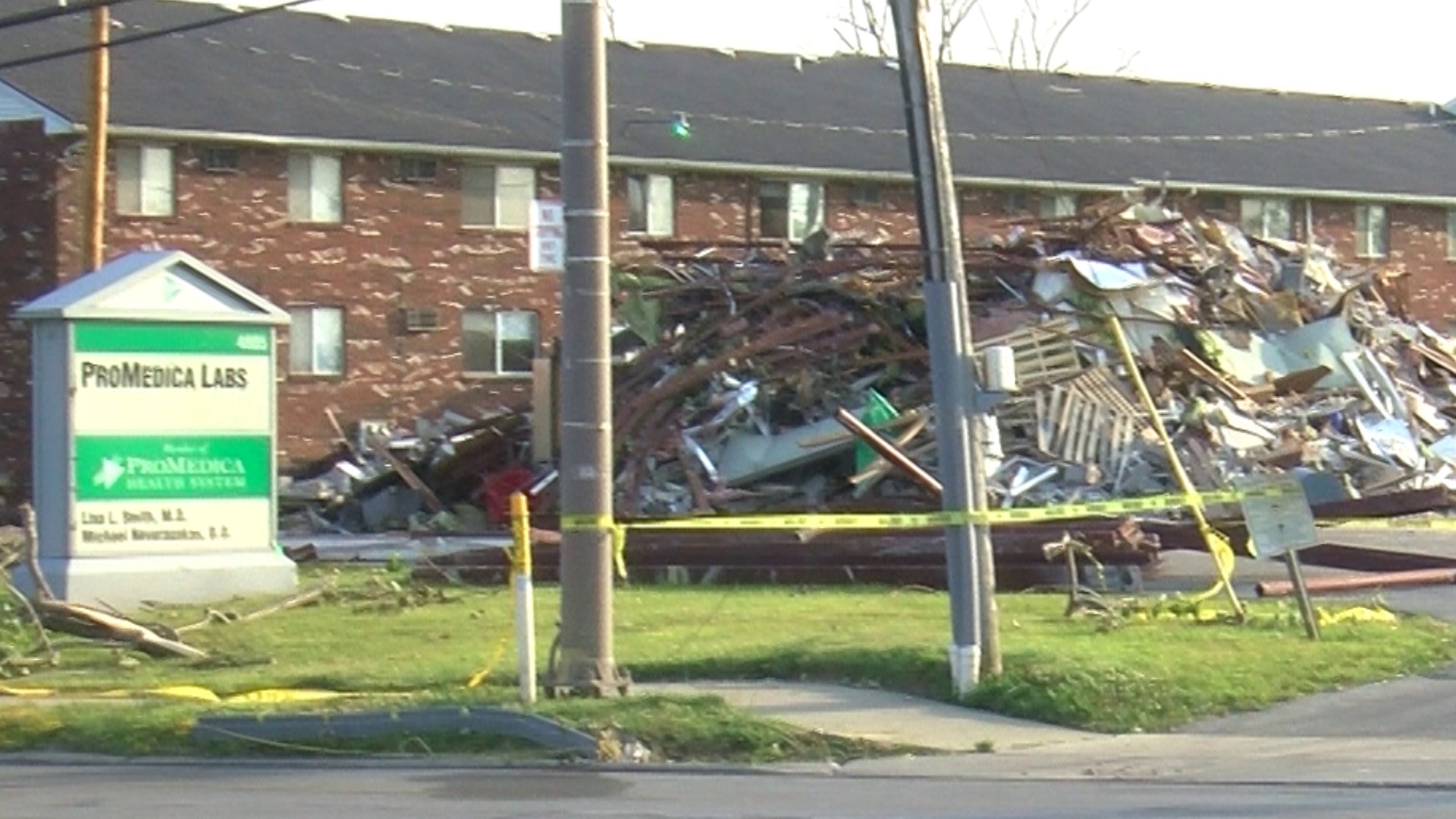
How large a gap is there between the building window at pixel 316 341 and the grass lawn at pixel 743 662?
22245 millimetres

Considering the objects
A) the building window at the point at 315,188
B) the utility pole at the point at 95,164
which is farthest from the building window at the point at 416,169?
the utility pole at the point at 95,164

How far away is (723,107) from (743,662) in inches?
1356

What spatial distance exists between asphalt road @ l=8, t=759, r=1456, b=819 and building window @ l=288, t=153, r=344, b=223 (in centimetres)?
3078

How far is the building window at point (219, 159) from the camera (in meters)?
42.8

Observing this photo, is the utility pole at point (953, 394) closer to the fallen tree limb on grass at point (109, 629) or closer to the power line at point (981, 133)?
the fallen tree limb on grass at point (109, 629)

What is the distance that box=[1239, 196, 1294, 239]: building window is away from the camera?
5375cm

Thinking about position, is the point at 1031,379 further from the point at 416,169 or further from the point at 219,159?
the point at 219,159

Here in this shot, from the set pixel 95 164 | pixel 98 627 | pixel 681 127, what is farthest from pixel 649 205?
pixel 98 627

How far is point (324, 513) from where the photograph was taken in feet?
126

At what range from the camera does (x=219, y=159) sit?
141 ft

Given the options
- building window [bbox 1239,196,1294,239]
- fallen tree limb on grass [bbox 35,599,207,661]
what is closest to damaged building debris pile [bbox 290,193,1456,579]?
fallen tree limb on grass [bbox 35,599,207,661]

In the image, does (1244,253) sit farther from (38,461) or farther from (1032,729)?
(1032,729)

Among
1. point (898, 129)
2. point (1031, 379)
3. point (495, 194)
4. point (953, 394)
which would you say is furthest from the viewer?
point (898, 129)

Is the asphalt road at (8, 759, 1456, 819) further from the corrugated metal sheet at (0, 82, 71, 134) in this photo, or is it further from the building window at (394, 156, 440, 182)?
the building window at (394, 156, 440, 182)
